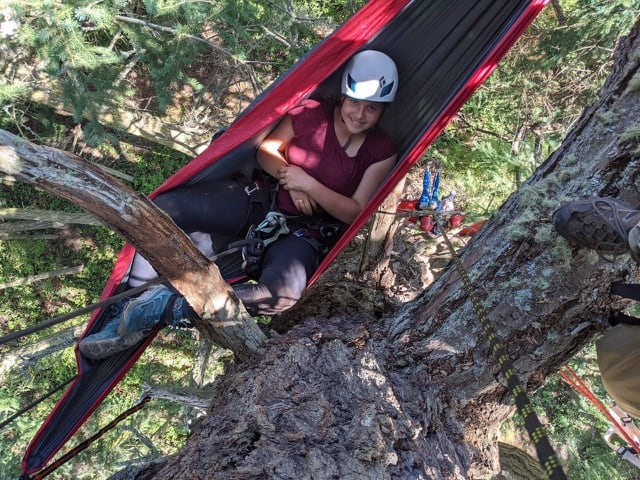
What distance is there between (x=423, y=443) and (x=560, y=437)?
3029 mm

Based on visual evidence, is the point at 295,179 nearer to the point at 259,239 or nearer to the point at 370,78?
the point at 259,239

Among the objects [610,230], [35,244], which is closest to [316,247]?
[610,230]

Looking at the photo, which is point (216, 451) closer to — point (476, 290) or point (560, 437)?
point (476, 290)

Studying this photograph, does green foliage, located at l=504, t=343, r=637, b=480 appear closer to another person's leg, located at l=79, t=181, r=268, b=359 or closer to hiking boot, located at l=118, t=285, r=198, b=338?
another person's leg, located at l=79, t=181, r=268, b=359

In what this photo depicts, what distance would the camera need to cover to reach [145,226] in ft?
4.13

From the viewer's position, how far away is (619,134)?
1.25 m

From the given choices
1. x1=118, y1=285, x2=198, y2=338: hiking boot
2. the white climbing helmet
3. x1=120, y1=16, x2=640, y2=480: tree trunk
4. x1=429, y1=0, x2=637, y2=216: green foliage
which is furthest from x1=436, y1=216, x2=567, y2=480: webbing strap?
x1=429, y1=0, x2=637, y2=216: green foliage

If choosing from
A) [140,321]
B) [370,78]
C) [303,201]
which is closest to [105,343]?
[140,321]

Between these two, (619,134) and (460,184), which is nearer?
(619,134)

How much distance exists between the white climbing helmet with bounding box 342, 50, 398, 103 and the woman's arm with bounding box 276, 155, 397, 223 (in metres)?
0.29

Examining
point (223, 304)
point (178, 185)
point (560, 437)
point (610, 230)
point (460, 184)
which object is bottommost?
point (560, 437)

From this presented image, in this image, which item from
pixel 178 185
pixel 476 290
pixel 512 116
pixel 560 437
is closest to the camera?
pixel 476 290

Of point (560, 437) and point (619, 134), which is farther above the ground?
point (619, 134)

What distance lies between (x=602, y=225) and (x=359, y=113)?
115 centimetres
